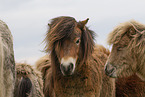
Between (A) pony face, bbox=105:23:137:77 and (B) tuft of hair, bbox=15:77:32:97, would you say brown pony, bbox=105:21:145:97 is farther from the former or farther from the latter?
(B) tuft of hair, bbox=15:77:32:97

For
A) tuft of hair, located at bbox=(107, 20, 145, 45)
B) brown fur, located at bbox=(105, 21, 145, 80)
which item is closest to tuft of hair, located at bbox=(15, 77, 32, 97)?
brown fur, located at bbox=(105, 21, 145, 80)

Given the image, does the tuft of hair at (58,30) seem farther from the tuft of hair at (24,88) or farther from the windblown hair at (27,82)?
the tuft of hair at (24,88)

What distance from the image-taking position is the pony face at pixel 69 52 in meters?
4.40

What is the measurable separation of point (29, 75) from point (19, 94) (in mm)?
511

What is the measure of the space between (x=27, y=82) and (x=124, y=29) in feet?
7.00

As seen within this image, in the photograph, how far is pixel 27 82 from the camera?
468 cm

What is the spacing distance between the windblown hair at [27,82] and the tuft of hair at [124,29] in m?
1.72

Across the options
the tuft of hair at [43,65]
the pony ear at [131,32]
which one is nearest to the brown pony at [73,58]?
the pony ear at [131,32]

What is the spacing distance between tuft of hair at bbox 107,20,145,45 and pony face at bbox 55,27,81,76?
70cm

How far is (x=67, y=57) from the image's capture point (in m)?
4.47

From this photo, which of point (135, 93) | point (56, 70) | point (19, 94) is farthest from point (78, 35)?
point (135, 93)

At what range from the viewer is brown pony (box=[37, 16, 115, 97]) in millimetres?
4711

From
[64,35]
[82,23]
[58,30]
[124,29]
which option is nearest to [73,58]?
[64,35]

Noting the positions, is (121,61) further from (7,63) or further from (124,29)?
(7,63)
